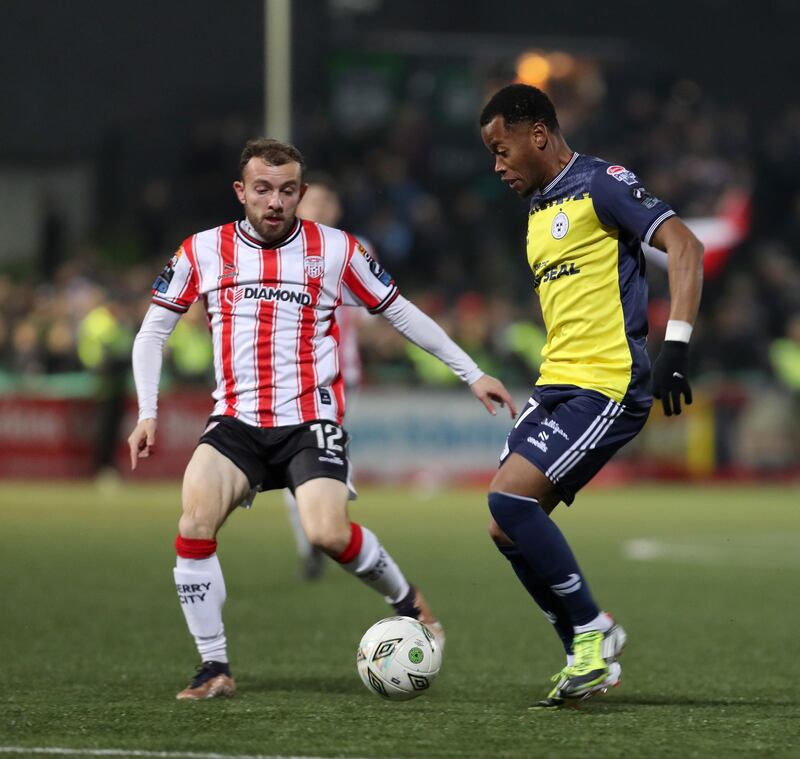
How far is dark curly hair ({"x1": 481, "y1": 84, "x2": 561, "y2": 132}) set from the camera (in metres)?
5.59

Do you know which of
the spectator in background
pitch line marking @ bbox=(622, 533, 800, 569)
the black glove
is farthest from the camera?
the spectator in background

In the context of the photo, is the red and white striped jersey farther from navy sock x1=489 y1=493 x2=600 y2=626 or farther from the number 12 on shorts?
navy sock x1=489 y1=493 x2=600 y2=626

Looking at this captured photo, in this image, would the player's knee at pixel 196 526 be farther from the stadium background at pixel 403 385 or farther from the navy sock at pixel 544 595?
the navy sock at pixel 544 595

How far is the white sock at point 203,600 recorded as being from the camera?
5871mm

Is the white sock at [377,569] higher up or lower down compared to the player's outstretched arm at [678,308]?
lower down

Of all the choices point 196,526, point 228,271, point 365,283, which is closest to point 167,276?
point 228,271

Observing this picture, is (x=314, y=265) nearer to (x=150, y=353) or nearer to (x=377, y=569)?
(x=150, y=353)

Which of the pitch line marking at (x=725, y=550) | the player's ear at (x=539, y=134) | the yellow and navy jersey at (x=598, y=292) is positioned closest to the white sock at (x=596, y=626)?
the yellow and navy jersey at (x=598, y=292)

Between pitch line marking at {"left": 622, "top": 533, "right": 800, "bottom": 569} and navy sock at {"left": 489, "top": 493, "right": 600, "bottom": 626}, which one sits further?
pitch line marking at {"left": 622, "top": 533, "right": 800, "bottom": 569}

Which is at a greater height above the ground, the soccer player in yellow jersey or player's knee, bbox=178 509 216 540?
the soccer player in yellow jersey

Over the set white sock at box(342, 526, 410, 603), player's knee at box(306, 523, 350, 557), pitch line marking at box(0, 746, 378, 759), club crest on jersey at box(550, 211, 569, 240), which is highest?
club crest on jersey at box(550, 211, 569, 240)

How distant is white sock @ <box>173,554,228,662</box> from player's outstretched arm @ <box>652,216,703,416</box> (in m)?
1.79

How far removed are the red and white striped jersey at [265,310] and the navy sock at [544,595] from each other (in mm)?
951

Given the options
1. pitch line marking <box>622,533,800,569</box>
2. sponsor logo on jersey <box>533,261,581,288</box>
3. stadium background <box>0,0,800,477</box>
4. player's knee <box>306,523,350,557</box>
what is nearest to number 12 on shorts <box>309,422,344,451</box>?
player's knee <box>306,523,350,557</box>
